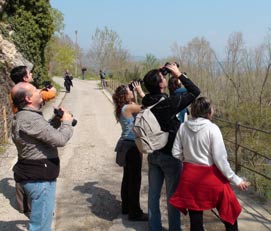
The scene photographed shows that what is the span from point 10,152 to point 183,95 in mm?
5984

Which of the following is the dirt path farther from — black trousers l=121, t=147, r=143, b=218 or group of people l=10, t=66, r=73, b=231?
group of people l=10, t=66, r=73, b=231

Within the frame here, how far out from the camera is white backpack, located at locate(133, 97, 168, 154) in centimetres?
389

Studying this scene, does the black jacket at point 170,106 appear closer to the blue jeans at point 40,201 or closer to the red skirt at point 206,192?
the red skirt at point 206,192

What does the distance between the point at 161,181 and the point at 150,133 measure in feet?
2.03

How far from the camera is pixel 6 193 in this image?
19.8 ft

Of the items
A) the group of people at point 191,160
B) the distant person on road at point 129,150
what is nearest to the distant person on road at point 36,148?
the group of people at point 191,160

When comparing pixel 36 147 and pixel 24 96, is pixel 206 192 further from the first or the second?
pixel 24 96

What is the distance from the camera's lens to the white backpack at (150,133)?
3887 millimetres

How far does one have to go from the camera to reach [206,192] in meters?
3.68

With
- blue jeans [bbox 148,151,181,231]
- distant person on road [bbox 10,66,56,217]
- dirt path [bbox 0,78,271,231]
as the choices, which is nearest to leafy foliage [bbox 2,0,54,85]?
Result: dirt path [bbox 0,78,271,231]

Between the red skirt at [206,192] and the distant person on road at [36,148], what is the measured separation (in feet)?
3.88

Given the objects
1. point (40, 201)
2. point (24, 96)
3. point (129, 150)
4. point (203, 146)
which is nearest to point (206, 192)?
point (203, 146)

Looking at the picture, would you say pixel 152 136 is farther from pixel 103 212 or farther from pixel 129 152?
pixel 103 212

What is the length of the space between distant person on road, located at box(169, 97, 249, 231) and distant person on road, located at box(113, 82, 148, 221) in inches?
40.4
